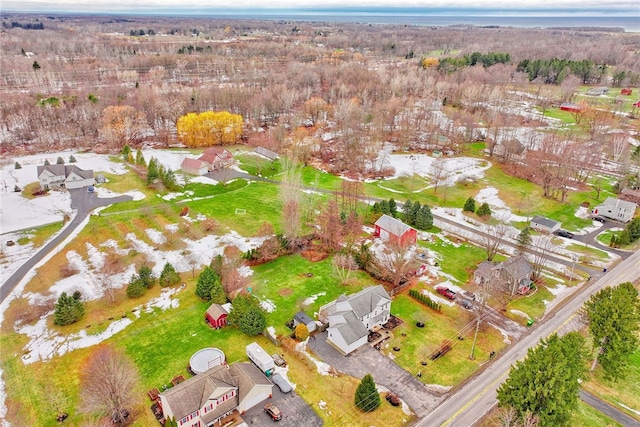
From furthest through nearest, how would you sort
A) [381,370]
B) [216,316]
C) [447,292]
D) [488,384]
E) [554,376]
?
→ 1. [447,292]
2. [216,316]
3. [381,370]
4. [488,384]
5. [554,376]

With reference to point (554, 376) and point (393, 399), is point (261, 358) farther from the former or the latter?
point (554, 376)

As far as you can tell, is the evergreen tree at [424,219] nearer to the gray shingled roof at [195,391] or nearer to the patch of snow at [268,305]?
the patch of snow at [268,305]

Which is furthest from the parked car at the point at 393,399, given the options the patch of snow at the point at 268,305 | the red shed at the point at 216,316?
the red shed at the point at 216,316

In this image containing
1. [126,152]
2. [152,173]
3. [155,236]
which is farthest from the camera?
[126,152]

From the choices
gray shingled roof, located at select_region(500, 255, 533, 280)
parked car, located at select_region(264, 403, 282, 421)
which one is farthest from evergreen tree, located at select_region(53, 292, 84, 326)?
gray shingled roof, located at select_region(500, 255, 533, 280)

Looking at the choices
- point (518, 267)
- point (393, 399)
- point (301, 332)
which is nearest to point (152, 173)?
point (301, 332)

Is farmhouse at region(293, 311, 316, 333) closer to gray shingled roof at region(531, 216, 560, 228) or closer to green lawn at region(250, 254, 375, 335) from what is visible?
green lawn at region(250, 254, 375, 335)
